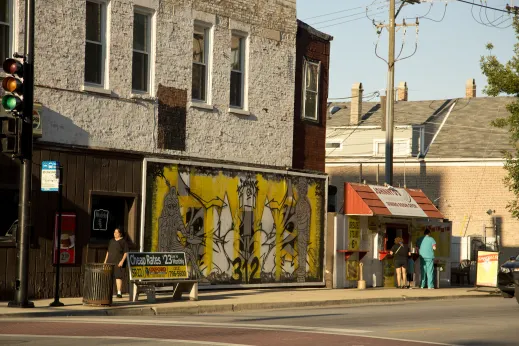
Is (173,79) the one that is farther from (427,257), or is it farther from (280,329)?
(427,257)

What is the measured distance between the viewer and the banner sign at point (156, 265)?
2284cm

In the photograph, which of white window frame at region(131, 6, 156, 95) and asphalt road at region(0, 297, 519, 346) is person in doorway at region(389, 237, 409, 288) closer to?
white window frame at region(131, 6, 156, 95)

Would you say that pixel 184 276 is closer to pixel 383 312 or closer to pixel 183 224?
pixel 183 224

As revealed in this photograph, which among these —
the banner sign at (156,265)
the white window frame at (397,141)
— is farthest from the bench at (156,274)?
the white window frame at (397,141)

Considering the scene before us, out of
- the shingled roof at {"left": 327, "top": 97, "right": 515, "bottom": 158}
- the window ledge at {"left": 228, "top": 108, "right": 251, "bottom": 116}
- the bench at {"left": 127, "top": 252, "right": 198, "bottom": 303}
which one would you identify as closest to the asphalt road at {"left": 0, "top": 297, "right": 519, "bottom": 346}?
the bench at {"left": 127, "top": 252, "right": 198, "bottom": 303}

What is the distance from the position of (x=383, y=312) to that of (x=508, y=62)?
13.4 metres

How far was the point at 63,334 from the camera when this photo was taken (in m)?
15.5

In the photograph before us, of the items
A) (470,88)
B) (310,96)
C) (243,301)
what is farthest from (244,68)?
(470,88)

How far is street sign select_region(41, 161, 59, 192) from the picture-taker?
2108 centimetres

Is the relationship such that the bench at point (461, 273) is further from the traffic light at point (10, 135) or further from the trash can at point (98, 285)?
the traffic light at point (10, 135)

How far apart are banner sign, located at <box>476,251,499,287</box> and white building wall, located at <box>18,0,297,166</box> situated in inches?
270

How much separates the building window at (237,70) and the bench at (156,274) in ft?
21.7

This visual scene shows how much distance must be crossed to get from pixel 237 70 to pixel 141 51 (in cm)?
387

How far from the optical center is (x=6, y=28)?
22797 millimetres
